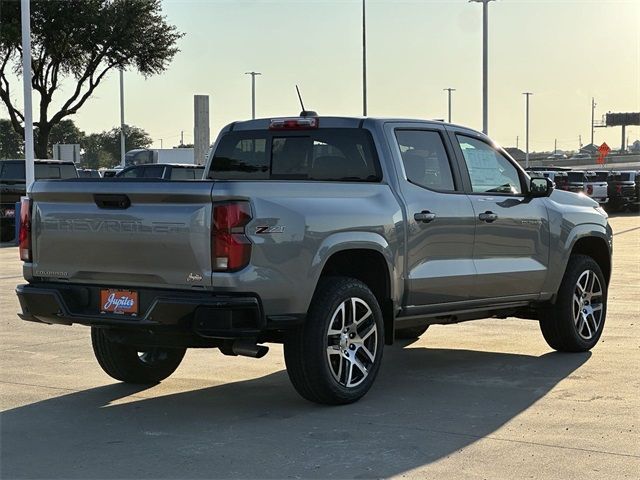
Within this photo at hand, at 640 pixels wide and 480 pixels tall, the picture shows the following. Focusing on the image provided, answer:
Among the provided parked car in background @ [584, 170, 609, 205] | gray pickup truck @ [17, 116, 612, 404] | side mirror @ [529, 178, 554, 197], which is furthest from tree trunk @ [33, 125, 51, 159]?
side mirror @ [529, 178, 554, 197]

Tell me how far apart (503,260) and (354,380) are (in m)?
1.93

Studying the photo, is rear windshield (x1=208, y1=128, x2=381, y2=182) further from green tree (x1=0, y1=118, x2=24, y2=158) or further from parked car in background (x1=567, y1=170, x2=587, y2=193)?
green tree (x1=0, y1=118, x2=24, y2=158)

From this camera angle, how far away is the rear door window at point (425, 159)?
7.66 metres

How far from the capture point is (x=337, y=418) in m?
6.52

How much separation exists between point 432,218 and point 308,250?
1356mm

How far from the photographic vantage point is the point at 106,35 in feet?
128

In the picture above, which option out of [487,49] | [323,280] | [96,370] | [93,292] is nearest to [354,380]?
[323,280]

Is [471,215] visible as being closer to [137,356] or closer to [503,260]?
[503,260]

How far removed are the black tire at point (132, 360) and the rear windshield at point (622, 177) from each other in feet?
115

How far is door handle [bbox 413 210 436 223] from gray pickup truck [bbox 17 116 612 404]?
0.05 feet

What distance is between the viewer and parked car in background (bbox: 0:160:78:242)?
80.6 ft

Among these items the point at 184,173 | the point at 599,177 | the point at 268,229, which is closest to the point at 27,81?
the point at 184,173

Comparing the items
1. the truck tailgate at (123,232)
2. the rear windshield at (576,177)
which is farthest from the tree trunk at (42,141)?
the truck tailgate at (123,232)

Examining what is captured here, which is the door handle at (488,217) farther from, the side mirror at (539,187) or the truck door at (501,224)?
the side mirror at (539,187)
